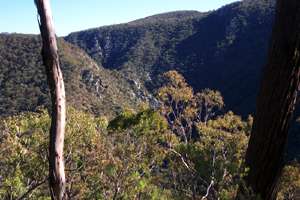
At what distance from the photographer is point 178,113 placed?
53.1 ft

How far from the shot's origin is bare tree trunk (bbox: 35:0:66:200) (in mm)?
3342

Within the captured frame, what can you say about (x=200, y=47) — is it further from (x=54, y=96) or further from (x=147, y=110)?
(x=54, y=96)

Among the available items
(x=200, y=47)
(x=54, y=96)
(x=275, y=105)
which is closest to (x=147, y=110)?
(x=54, y=96)

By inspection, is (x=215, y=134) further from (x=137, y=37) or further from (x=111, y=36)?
(x=111, y=36)

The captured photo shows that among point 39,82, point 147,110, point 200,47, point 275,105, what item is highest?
point 275,105

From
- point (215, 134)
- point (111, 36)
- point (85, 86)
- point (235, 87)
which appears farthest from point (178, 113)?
point (111, 36)

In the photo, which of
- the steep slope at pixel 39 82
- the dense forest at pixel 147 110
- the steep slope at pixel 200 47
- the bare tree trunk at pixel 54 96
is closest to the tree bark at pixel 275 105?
the dense forest at pixel 147 110

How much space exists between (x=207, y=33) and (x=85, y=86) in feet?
266

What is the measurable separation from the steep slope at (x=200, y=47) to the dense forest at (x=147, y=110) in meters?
0.44

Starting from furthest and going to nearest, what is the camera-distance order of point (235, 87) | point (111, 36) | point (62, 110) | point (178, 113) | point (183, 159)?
point (111, 36), point (235, 87), point (178, 113), point (183, 159), point (62, 110)

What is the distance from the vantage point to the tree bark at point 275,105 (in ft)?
8.68

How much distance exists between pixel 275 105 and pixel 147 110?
1318 centimetres

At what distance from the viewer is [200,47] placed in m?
152

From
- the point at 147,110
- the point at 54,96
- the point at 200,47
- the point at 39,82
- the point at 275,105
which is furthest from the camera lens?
the point at 200,47
